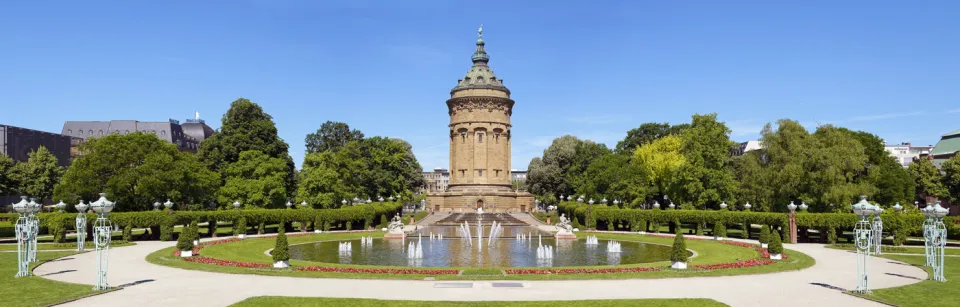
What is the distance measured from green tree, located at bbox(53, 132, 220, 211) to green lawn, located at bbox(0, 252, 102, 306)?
22.9m

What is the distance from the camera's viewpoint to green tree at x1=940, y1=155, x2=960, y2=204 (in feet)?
219

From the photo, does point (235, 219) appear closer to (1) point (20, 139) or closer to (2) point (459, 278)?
(2) point (459, 278)

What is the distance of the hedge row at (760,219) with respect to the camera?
3944 cm

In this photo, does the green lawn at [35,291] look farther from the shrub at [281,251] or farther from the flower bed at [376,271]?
the flower bed at [376,271]

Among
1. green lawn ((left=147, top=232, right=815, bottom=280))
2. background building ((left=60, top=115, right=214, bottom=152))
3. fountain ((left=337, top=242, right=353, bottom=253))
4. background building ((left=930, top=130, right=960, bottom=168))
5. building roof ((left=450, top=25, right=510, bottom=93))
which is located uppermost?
building roof ((left=450, top=25, right=510, bottom=93))

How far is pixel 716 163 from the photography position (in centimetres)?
5609

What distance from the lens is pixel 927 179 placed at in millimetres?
70125

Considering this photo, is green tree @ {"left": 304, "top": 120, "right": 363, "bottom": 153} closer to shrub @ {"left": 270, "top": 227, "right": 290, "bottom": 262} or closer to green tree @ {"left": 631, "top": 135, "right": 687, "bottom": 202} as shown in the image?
green tree @ {"left": 631, "top": 135, "right": 687, "bottom": 202}

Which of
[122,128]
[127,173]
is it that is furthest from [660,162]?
[122,128]

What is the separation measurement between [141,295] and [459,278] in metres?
10.2

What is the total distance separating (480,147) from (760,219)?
5276 centimetres

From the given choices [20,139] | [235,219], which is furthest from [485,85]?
[20,139]

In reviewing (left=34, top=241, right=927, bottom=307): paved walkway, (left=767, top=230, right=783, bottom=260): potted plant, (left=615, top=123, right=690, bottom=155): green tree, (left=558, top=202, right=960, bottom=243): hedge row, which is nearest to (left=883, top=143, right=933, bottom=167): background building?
(left=615, top=123, right=690, bottom=155): green tree

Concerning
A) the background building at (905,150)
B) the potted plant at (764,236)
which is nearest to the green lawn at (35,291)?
the potted plant at (764,236)
